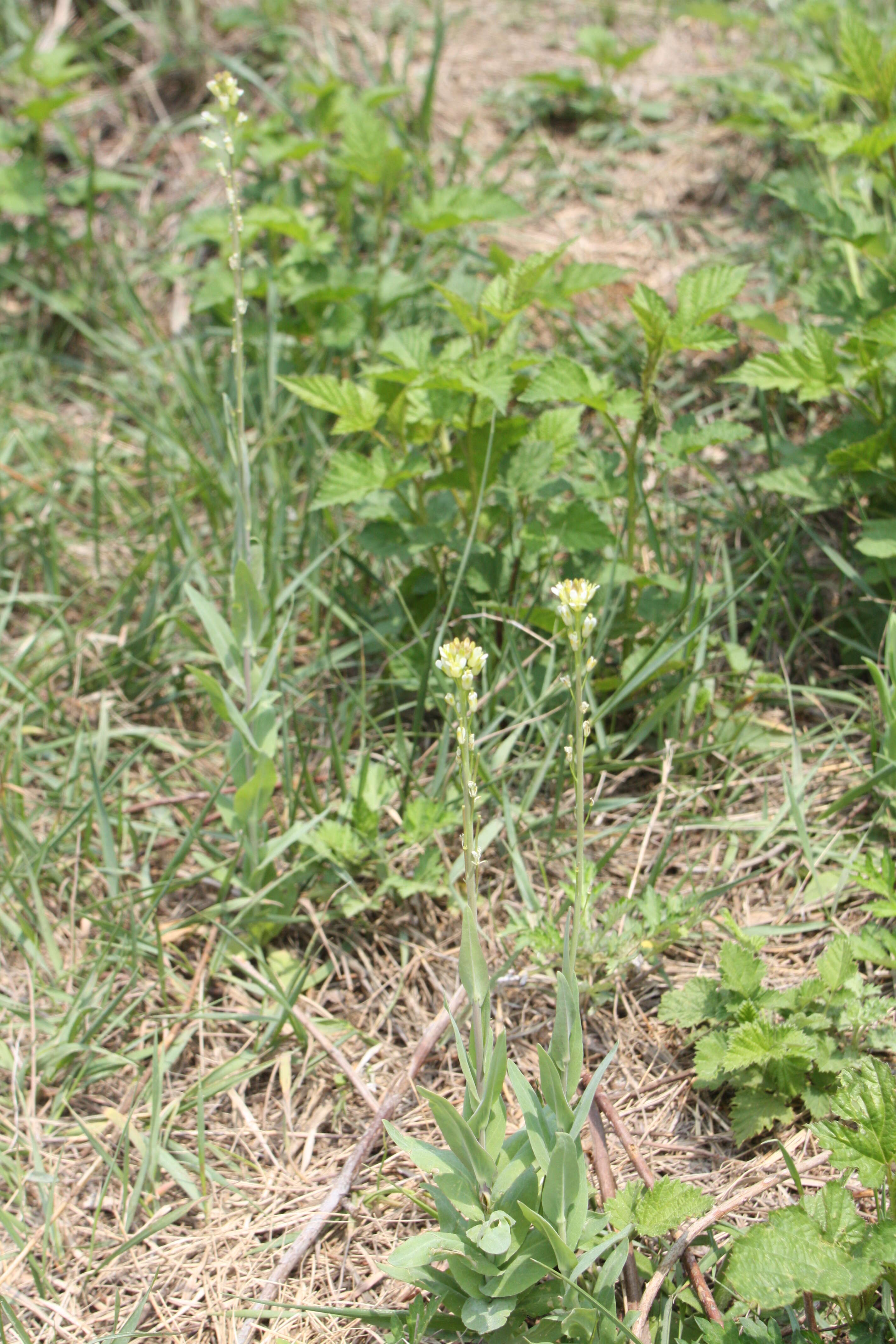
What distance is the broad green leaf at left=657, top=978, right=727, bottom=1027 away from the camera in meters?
1.87

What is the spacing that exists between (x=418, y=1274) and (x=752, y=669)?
159 cm

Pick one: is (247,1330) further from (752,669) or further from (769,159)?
(769,159)

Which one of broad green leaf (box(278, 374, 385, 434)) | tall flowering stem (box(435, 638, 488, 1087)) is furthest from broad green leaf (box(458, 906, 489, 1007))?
broad green leaf (box(278, 374, 385, 434))

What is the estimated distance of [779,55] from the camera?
12.9ft

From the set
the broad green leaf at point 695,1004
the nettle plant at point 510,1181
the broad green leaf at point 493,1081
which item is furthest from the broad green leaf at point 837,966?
the broad green leaf at point 493,1081

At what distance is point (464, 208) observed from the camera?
2.92 metres

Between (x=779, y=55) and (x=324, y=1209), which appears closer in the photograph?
(x=324, y=1209)

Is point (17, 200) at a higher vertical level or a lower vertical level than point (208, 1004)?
higher

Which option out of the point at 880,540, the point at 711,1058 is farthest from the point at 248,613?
the point at 880,540

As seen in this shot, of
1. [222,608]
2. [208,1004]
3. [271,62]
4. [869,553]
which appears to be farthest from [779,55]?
[208,1004]

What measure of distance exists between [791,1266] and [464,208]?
8.39 ft

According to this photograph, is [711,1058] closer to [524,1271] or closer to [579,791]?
[524,1271]

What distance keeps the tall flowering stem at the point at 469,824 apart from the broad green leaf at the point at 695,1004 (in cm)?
53

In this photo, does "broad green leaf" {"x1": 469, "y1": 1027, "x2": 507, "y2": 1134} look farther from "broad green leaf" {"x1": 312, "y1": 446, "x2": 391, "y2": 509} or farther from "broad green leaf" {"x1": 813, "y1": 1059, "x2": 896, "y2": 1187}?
"broad green leaf" {"x1": 312, "y1": 446, "x2": 391, "y2": 509}
